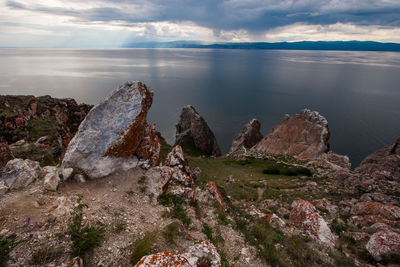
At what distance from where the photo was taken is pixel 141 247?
6676mm

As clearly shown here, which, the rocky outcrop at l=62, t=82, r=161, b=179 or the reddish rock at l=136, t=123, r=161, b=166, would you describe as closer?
the rocky outcrop at l=62, t=82, r=161, b=179

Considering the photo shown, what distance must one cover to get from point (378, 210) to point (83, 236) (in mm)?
18041

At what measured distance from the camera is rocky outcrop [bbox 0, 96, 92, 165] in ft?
68.7

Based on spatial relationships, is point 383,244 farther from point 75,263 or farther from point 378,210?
point 75,263

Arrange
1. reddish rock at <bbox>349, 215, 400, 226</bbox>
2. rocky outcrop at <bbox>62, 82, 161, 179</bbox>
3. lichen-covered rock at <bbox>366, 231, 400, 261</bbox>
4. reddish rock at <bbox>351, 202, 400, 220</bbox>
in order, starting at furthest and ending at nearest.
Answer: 1. reddish rock at <bbox>351, 202, 400, 220</bbox>
2. reddish rock at <bbox>349, 215, 400, 226</bbox>
3. rocky outcrop at <bbox>62, 82, 161, 179</bbox>
4. lichen-covered rock at <bbox>366, 231, 400, 261</bbox>

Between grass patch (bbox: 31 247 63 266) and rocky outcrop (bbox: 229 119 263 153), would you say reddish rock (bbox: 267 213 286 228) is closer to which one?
grass patch (bbox: 31 247 63 266)

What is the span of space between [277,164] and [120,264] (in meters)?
35.7

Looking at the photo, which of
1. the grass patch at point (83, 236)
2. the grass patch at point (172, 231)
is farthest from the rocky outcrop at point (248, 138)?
the grass patch at point (83, 236)

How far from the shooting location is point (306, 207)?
13180mm

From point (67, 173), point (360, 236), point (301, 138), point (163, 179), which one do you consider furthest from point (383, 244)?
point (301, 138)

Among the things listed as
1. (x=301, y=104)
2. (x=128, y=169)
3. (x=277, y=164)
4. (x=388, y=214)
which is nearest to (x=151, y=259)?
(x=128, y=169)

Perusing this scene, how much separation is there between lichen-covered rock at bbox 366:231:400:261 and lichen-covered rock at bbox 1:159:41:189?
1677cm

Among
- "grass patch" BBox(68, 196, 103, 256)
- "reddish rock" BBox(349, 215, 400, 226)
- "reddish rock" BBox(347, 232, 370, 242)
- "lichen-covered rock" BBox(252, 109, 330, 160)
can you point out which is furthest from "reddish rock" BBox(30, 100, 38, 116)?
"reddish rock" BBox(349, 215, 400, 226)

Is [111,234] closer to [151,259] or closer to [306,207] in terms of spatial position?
[151,259]
